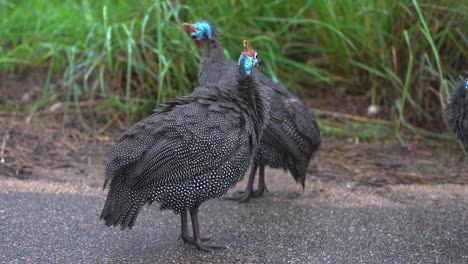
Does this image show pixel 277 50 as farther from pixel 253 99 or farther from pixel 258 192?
pixel 253 99

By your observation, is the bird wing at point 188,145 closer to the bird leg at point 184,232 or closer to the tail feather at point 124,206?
the tail feather at point 124,206

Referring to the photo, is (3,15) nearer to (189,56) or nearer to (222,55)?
(189,56)

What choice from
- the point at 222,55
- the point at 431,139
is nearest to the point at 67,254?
the point at 222,55

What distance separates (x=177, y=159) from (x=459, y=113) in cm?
175

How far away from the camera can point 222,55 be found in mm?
5090

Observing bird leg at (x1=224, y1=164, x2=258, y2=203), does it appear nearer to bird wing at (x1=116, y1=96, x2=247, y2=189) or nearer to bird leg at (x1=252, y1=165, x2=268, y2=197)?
bird leg at (x1=252, y1=165, x2=268, y2=197)

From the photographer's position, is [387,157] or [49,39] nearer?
[387,157]

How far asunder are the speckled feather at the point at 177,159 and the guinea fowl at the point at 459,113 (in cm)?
131

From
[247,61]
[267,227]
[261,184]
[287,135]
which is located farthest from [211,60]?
[267,227]

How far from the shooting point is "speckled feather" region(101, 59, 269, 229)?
3.67 meters

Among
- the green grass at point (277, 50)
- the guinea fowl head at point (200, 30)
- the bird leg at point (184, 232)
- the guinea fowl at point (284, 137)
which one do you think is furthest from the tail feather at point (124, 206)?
the green grass at point (277, 50)

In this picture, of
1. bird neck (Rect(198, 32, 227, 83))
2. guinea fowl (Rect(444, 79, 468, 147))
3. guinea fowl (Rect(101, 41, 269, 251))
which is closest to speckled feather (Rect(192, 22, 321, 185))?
bird neck (Rect(198, 32, 227, 83))

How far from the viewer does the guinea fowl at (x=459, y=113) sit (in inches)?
168

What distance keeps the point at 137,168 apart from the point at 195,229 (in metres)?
0.50
